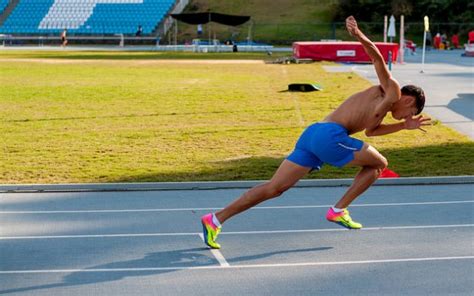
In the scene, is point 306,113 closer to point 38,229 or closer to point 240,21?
point 38,229

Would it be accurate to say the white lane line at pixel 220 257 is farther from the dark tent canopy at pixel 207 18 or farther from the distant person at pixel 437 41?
the distant person at pixel 437 41

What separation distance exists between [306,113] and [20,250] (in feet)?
52.2

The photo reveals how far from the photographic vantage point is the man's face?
8961 mm

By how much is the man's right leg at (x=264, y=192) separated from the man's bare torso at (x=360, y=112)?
21.2 inches

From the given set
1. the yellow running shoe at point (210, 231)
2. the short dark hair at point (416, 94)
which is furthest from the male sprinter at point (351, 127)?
the yellow running shoe at point (210, 231)

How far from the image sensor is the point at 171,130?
69.4ft

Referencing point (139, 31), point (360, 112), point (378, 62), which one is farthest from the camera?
point (139, 31)

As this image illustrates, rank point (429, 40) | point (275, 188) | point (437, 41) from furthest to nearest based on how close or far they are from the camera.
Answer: point (429, 40) → point (437, 41) → point (275, 188)

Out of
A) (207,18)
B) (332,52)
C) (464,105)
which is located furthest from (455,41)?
(464,105)

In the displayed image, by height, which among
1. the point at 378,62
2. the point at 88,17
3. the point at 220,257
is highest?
the point at 378,62

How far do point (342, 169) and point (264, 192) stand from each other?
6723mm

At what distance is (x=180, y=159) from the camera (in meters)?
16.6

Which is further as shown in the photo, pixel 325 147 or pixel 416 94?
pixel 416 94

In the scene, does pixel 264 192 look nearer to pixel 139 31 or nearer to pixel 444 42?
pixel 444 42
